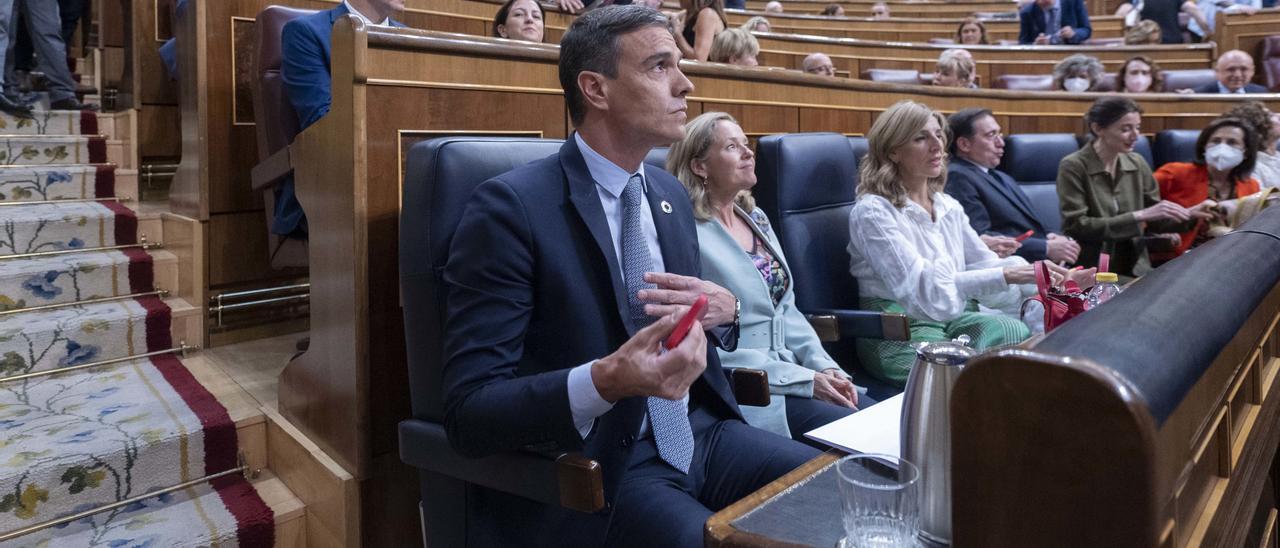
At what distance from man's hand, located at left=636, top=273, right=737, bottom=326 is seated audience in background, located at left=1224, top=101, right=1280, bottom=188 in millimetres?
1457

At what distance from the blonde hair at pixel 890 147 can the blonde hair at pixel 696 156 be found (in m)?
0.24

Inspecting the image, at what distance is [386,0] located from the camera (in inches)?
44.4

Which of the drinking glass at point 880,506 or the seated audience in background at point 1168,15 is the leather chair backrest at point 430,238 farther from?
the seated audience in background at point 1168,15

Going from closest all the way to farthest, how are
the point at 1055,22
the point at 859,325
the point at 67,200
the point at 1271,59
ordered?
the point at 859,325
the point at 67,200
the point at 1271,59
the point at 1055,22

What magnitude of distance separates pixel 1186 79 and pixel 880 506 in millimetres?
3028

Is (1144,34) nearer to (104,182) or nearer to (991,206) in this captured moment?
(991,206)

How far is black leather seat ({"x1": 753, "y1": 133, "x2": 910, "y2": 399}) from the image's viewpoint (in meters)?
1.00

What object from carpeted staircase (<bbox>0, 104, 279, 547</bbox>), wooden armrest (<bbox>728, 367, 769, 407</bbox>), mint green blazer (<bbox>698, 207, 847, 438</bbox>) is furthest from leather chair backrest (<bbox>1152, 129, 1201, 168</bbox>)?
carpeted staircase (<bbox>0, 104, 279, 547</bbox>)

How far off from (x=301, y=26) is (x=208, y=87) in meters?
0.28

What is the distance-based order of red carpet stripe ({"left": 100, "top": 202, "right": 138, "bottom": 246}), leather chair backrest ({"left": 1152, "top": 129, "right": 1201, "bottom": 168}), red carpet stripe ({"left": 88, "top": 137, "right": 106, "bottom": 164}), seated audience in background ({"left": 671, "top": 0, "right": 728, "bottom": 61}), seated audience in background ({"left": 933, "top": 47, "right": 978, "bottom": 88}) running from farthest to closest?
seated audience in background ({"left": 933, "top": 47, "right": 978, "bottom": 88}), leather chair backrest ({"left": 1152, "top": 129, "right": 1201, "bottom": 168}), seated audience in background ({"left": 671, "top": 0, "right": 728, "bottom": 61}), red carpet stripe ({"left": 88, "top": 137, "right": 106, "bottom": 164}), red carpet stripe ({"left": 100, "top": 202, "right": 138, "bottom": 246})

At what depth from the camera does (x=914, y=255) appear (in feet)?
3.31

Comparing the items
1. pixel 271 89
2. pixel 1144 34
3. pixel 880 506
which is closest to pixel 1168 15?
pixel 1144 34

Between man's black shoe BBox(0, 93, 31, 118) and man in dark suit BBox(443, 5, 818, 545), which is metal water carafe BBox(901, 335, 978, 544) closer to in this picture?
man in dark suit BBox(443, 5, 818, 545)

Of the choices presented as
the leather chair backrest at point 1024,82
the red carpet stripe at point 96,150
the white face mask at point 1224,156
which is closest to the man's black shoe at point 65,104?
the red carpet stripe at point 96,150
